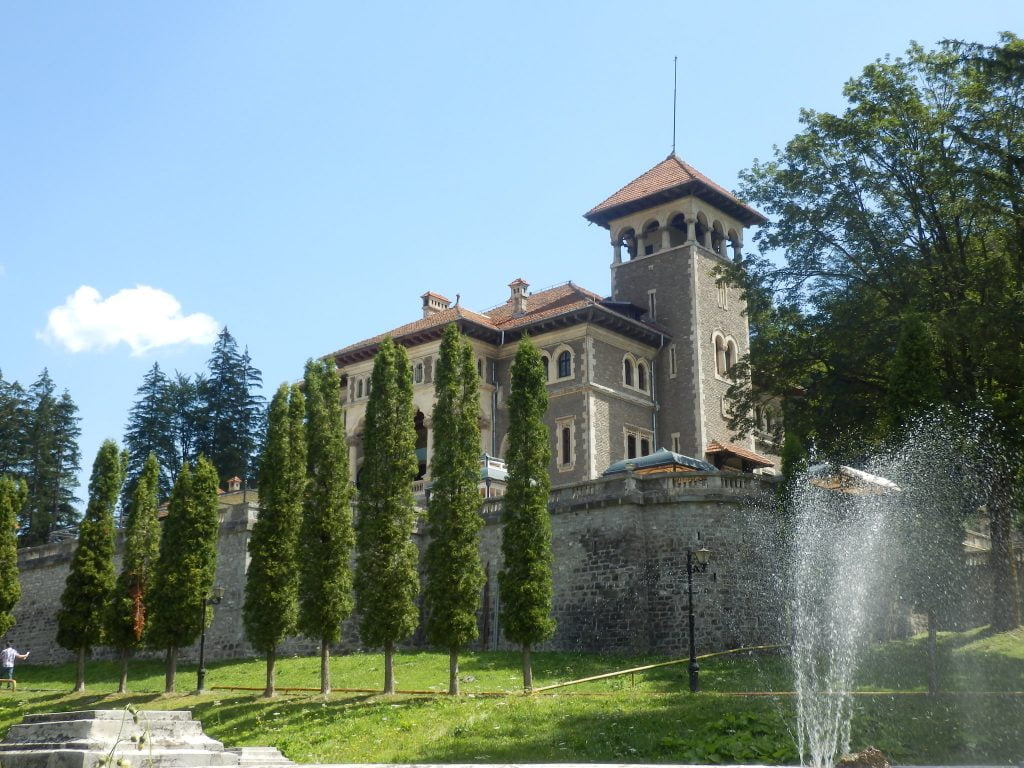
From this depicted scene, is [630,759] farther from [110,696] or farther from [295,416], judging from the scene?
[110,696]

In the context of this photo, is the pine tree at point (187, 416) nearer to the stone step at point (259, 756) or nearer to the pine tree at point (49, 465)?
the pine tree at point (49, 465)

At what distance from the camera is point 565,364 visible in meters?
48.6

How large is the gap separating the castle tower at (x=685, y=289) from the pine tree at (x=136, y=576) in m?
24.4

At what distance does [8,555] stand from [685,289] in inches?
1196

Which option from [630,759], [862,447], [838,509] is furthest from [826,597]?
[630,759]

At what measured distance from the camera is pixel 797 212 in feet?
110

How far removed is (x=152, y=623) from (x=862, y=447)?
19.4 m

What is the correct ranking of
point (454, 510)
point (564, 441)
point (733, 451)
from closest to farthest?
1. point (454, 510)
2. point (733, 451)
3. point (564, 441)

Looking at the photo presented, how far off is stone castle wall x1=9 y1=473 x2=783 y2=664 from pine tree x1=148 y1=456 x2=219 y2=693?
5.67 m

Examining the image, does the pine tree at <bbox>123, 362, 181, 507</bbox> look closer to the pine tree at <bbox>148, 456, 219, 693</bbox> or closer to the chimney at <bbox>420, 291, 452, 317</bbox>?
the chimney at <bbox>420, 291, 452, 317</bbox>

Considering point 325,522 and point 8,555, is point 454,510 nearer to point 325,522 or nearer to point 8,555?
point 325,522

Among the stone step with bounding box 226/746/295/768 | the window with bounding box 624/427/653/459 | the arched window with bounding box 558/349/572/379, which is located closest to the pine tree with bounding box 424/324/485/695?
the stone step with bounding box 226/746/295/768

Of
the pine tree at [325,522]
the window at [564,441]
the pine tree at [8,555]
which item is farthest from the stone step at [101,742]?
the window at [564,441]

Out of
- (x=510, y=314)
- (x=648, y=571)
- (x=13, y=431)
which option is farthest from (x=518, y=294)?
(x=13, y=431)
